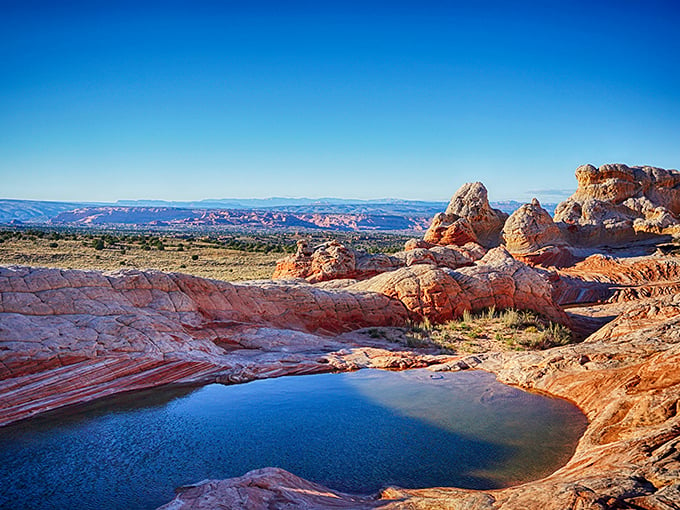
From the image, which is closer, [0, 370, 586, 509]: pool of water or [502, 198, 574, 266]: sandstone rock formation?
[0, 370, 586, 509]: pool of water

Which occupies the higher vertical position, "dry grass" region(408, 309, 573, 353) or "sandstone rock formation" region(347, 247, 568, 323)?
"sandstone rock formation" region(347, 247, 568, 323)

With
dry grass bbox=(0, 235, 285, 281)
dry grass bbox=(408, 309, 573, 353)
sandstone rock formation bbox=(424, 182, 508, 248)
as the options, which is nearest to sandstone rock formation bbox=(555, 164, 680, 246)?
sandstone rock formation bbox=(424, 182, 508, 248)

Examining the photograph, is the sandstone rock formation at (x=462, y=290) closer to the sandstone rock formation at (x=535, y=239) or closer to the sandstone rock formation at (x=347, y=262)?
the sandstone rock formation at (x=347, y=262)

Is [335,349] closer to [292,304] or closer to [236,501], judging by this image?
[292,304]

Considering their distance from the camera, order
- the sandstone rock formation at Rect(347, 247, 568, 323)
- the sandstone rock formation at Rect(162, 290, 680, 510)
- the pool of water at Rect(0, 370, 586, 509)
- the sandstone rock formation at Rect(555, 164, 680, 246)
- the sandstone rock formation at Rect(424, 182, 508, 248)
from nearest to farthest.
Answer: the sandstone rock formation at Rect(162, 290, 680, 510) < the pool of water at Rect(0, 370, 586, 509) < the sandstone rock formation at Rect(347, 247, 568, 323) < the sandstone rock formation at Rect(424, 182, 508, 248) < the sandstone rock formation at Rect(555, 164, 680, 246)

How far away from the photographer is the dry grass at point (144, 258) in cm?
3359

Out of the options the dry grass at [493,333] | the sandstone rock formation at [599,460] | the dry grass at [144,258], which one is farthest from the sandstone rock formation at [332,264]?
the sandstone rock formation at [599,460]

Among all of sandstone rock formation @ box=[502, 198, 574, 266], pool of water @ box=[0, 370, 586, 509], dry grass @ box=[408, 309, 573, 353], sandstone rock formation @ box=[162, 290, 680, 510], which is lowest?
dry grass @ box=[408, 309, 573, 353]

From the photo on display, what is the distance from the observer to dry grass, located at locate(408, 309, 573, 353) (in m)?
14.8

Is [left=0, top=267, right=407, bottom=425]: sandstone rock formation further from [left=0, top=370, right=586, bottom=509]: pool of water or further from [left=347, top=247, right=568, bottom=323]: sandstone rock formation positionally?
[left=347, top=247, right=568, bottom=323]: sandstone rock formation

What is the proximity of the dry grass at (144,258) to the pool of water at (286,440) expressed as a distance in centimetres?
Result: 2116

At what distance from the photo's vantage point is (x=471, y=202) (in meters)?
39.1

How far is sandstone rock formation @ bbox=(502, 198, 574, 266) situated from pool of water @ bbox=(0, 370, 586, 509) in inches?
868

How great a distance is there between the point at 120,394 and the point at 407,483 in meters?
5.68
